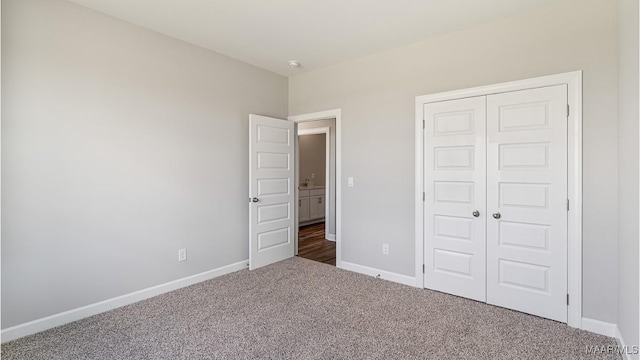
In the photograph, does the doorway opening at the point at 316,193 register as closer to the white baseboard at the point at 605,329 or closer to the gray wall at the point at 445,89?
the gray wall at the point at 445,89

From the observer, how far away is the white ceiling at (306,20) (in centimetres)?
249

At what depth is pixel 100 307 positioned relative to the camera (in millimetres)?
2656

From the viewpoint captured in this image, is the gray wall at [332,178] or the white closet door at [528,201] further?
the gray wall at [332,178]

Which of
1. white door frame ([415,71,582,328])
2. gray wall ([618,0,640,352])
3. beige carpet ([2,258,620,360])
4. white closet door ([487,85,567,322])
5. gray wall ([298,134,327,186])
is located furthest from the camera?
gray wall ([298,134,327,186])

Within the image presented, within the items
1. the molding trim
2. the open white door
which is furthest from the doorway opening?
the molding trim

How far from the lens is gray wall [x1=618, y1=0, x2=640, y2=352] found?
69.8 inches

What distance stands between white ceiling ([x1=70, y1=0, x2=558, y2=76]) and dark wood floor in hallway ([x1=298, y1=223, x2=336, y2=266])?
9.19ft

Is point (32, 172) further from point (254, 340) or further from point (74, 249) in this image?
point (254, 340)

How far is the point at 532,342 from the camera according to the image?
2.18 m

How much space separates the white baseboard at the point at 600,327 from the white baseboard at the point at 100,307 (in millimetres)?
3480

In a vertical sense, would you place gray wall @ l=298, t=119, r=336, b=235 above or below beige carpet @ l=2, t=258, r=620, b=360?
above

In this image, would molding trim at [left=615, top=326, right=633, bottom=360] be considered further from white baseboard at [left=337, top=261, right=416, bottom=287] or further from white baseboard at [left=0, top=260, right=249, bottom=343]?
white baseboard at [left=0, top=260, right=249, bottom=343]

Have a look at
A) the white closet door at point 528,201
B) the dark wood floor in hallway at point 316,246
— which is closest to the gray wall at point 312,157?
the dark wood floor in hallway at point 316,246

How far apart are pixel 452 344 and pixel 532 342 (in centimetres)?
60
